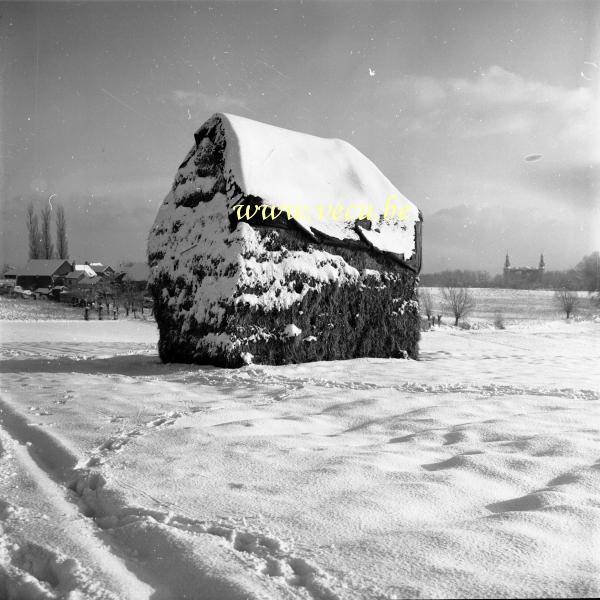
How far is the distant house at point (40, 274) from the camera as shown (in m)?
69.8

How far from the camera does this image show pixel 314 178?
9703 mm

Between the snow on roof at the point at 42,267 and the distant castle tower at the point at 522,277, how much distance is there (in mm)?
78134

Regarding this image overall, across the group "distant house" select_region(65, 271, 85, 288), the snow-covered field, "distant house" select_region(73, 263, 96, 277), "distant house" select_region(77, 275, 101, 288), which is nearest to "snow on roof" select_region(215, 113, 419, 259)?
the snow-covered field

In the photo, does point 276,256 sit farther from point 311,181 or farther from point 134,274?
point 134,274

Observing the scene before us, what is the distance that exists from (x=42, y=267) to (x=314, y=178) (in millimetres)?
70763

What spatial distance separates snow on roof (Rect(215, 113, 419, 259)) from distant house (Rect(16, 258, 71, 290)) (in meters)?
68.5

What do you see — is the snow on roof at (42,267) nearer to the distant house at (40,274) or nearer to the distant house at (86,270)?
the distant house at (40,274)

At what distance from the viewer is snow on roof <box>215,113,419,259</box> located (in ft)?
28.1

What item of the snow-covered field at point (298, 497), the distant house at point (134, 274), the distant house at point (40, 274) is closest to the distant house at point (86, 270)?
the distant house at point (40, 274)

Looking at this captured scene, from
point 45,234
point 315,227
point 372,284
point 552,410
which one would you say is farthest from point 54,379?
point 45,234

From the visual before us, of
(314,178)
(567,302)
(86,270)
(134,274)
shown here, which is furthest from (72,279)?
(314,178)

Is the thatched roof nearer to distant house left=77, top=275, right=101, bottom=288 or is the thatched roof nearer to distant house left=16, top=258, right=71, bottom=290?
distant house left=77, top=275, right=101, bottom=288

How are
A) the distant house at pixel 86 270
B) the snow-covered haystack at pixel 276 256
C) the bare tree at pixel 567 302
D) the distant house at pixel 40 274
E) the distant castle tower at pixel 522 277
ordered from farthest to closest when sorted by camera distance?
the distant castle tower at pixel 522 277, the distant house at pixel 86 270, the distant house at pixel 40 274, the bare tree at pixel 567 302, the snow-covered haystack at pixel 276 256

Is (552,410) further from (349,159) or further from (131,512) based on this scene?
(349,159)
